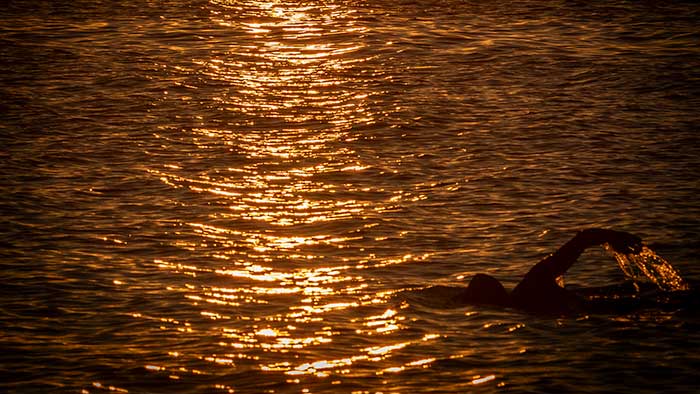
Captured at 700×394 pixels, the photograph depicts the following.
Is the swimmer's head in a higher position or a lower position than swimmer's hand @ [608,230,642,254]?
lower

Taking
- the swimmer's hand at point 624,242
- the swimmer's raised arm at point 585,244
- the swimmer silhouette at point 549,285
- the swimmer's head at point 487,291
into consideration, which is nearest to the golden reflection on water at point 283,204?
the swimmer's head at point 487,291

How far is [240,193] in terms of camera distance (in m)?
28.2

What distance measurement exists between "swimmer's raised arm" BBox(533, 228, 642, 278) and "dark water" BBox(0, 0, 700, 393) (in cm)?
86

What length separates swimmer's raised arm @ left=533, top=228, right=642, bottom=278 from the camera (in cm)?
1875

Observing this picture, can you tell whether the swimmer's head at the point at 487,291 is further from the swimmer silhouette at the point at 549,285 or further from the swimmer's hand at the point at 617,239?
Result: the swimmer's hand at the point at 617,239

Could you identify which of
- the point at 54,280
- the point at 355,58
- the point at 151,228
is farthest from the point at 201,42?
the point at 54,280

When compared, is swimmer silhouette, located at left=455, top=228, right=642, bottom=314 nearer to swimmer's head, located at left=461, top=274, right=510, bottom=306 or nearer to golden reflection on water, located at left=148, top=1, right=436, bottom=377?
swimmer's head, located at left=461, top=274, right=510, bottom=306

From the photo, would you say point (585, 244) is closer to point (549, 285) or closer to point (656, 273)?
point (549, 285)

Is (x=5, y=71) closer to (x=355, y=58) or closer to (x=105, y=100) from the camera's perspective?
(x=105, y=100)

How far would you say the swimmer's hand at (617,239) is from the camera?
61.5 ft

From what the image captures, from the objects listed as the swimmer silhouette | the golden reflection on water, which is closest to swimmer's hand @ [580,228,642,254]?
the swimmer silhouette

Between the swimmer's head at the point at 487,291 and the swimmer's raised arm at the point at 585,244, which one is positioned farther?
the swimmer's head at the point at 487,291

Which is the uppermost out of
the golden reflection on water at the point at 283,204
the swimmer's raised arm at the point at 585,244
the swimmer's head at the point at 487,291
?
the swimmer's raised arm at the point at 585,244

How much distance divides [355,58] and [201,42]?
6.32 meters
